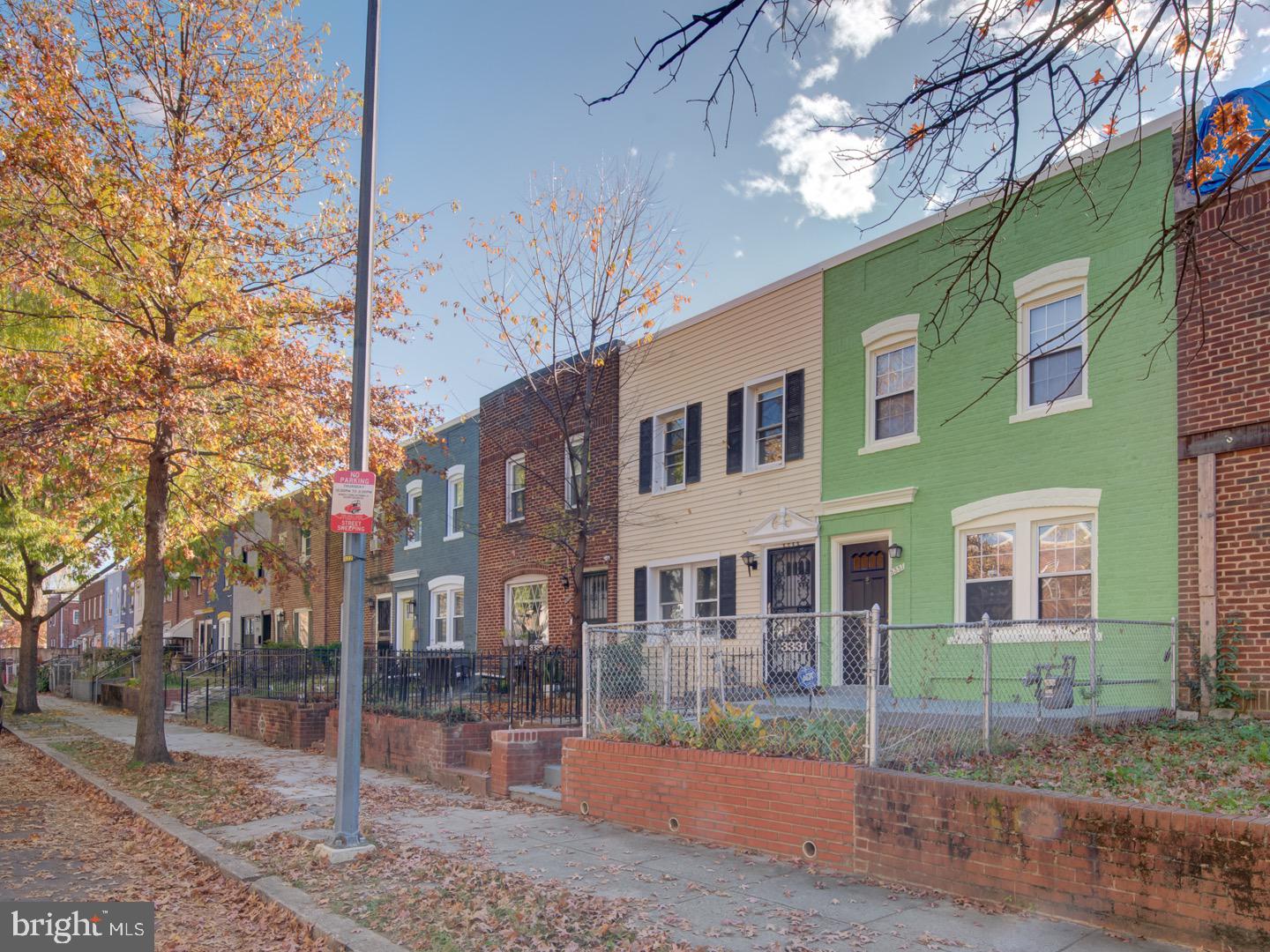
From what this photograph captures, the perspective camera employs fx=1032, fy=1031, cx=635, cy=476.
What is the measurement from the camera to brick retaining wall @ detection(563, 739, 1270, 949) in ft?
18.1

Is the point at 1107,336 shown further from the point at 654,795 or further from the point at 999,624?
the point at 654,795

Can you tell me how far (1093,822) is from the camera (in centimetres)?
608

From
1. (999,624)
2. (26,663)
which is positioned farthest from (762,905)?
(26,663)

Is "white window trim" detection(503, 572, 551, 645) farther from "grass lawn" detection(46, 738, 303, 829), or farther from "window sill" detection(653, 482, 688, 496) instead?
"grass lawn" detection(46, 738, 303, 829)

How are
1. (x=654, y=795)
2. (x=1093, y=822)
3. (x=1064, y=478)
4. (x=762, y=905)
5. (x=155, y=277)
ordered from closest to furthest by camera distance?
(x=1093, y=822), (x=762, y=905), (x=654, y=795), (x=1064, y=478), (x=155, y=277)

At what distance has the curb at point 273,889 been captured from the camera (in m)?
6.26

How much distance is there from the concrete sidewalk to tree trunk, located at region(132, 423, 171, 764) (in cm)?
412

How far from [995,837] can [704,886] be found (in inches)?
80.4

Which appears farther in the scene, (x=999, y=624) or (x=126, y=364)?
(x=126, y=364)

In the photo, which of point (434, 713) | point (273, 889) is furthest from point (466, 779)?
point (273, 889)

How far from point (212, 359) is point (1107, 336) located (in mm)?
10775

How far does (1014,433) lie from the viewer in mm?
Answer: 12680

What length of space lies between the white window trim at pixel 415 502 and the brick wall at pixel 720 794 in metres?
17.2

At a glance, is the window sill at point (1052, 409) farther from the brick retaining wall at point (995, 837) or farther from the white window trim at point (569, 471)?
the white window trim at point (569, 471)
